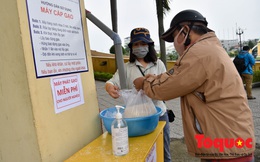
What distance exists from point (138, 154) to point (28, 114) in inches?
26.8

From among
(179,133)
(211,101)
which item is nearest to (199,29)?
(211,101)

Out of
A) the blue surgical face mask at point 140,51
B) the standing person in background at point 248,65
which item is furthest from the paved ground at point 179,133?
the blue surgical face mask at point 140,51

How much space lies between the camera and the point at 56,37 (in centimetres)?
153

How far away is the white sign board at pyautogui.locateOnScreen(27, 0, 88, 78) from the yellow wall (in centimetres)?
5

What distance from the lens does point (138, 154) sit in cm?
146

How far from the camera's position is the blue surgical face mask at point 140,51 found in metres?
2.62

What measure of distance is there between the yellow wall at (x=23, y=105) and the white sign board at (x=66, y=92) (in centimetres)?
5

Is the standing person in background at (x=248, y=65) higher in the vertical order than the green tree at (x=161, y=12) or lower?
lower

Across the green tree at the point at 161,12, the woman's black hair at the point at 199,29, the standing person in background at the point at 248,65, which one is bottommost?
the standing person in background at the point at 248,65

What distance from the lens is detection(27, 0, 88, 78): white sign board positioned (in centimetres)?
137

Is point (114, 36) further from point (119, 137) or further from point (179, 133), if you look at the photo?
point (179, 133)

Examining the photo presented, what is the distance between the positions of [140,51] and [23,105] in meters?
1.54

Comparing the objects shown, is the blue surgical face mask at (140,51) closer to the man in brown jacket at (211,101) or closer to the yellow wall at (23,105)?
the man in brown jacket at (211,101)

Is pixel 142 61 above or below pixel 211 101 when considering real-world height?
above
